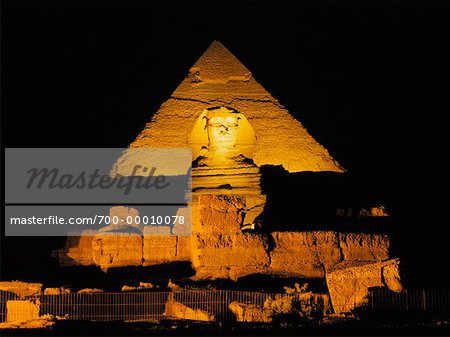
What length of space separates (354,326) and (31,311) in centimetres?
602

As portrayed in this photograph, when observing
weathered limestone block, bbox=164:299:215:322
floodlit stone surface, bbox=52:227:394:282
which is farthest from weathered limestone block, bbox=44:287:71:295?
floodlit stone surface, bbox=52:227:394:282

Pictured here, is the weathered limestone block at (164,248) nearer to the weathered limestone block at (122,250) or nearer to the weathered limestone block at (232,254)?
the weathered limestone block at (122,250)

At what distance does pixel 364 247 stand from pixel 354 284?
1.52 m

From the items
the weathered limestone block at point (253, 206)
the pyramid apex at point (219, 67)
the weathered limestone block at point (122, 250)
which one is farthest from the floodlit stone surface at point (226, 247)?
the pyramid apex at point (219, 67)

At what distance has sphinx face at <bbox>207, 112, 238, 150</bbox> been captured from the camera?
21.1m

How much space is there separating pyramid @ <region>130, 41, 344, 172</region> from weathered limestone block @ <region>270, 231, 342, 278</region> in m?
5.62

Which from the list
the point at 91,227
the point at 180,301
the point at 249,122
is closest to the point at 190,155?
the point at 249,122

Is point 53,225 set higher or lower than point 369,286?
higher

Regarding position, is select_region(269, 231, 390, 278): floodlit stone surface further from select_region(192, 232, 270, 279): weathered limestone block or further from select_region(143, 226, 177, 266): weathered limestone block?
select_region(143, 226, 177, 266): weathered limestone block

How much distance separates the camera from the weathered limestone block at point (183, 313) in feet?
50.6

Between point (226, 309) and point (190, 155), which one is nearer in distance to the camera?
point (226, 309)

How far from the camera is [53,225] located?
23672mm

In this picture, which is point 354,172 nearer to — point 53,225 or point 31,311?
point 53,225

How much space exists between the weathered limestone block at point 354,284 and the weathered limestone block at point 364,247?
1047mm
